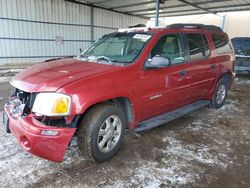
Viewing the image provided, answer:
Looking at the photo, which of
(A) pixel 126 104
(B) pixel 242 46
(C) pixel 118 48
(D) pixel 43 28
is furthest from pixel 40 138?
(D) pixel 43 28

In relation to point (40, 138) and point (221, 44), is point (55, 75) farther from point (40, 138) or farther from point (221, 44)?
point (221, 44)

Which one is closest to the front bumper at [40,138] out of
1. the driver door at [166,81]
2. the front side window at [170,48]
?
the driver door at [166,81]

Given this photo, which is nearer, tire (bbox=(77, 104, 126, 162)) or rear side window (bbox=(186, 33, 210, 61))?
tire (bbox=(77, 104, 126, 162))

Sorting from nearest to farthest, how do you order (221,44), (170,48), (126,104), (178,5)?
(126,104) → (170,48) → (221,44) → (178,5)

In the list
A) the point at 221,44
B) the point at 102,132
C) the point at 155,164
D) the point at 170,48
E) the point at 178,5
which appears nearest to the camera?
the point at 102,132

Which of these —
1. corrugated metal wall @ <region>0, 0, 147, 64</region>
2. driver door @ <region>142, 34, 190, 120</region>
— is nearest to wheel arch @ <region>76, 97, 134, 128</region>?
driver door @ <region>142, 34, 190, 120</region>

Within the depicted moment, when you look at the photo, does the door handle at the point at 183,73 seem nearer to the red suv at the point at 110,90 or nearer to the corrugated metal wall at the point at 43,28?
the red suv at the point at 110,90

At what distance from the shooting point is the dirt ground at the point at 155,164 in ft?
8.80

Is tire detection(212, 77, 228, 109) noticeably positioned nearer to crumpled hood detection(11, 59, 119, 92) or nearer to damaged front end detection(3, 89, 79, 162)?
crumpled hood detection(11, 59, 119, 92)

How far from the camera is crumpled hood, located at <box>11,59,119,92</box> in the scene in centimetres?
255

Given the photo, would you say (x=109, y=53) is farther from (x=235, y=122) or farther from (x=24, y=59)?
(x=24, y=59)

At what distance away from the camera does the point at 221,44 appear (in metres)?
5.21

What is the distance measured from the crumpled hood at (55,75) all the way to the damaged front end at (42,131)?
0.47 ft

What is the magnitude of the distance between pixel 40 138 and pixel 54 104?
38 centimetres
